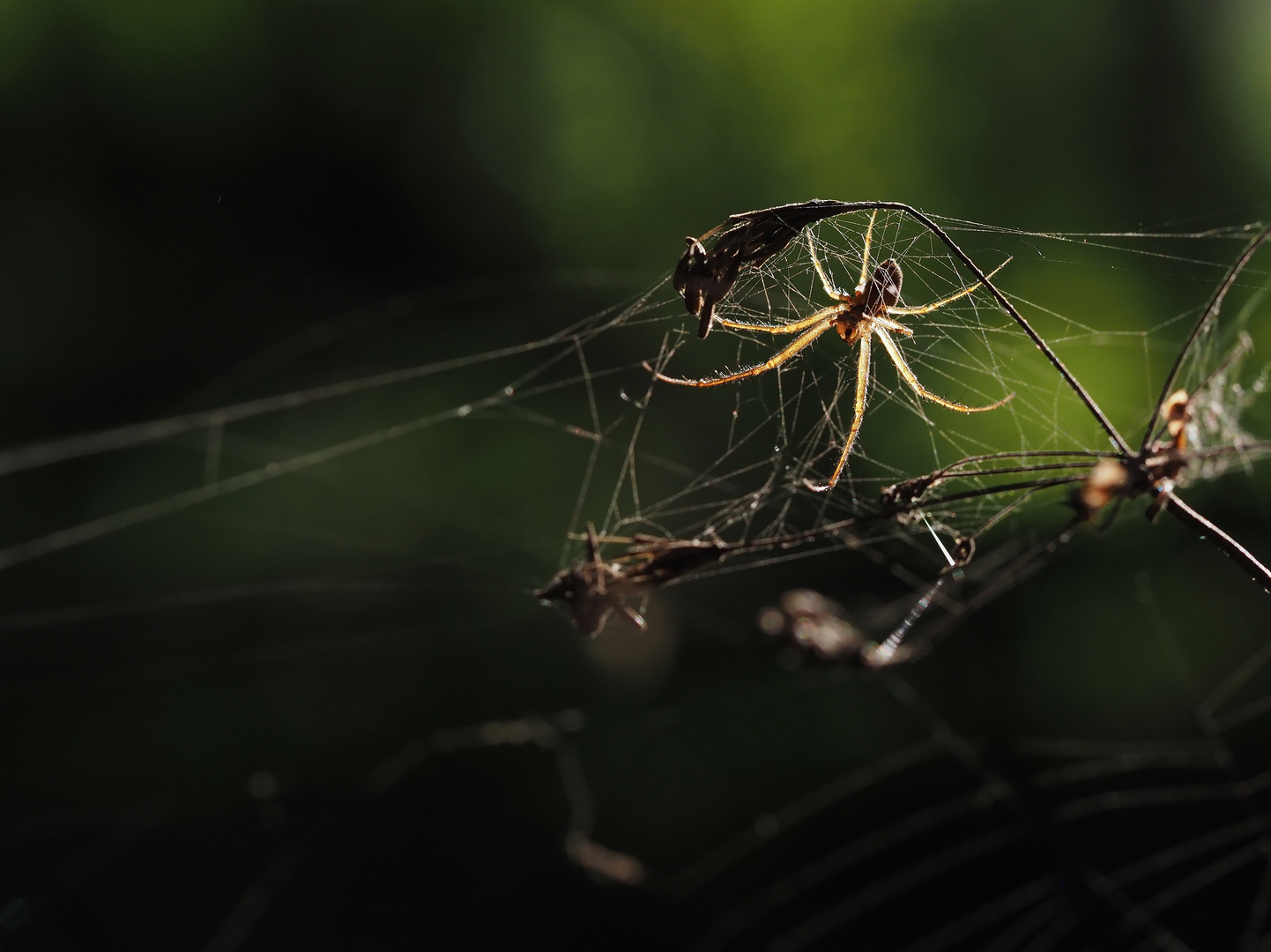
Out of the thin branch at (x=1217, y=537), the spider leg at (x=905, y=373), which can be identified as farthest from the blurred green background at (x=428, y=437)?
the thin branch at (x=1217, y=537)

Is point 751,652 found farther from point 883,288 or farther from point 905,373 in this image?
point 883,288

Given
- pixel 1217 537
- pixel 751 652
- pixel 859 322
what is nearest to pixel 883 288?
pixel 859 322

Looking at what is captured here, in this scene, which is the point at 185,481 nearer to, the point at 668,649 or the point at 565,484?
the point at 565,484

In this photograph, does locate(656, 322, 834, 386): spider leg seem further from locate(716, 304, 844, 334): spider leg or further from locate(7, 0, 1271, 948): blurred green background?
locate(7, 0, 1271, 948): blurred green background

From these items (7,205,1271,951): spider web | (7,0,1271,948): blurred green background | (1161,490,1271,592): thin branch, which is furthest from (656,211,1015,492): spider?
(7,0,1271,948): blurred green background

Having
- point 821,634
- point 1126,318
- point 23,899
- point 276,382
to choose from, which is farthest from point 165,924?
point 1126,318

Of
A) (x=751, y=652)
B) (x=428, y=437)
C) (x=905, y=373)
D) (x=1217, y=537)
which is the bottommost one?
(x=1217, y=537)
